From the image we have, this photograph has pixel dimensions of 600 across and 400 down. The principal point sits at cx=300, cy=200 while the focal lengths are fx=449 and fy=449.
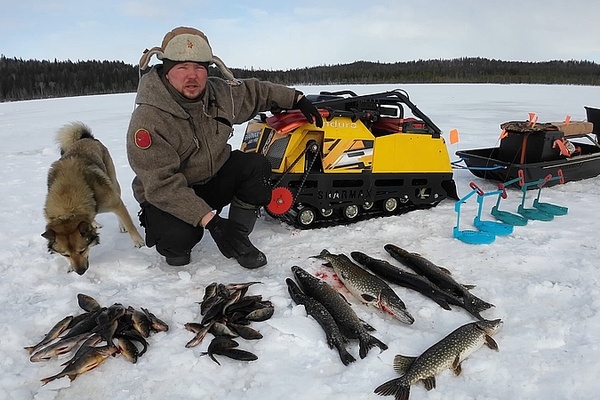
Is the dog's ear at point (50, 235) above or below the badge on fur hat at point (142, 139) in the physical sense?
below

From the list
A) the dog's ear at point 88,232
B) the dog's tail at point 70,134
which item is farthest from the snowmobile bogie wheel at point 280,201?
the dog's tail at point 70,134

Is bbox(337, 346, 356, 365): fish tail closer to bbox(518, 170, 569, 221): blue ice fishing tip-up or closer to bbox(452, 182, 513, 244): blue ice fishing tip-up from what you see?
bbox(452, 182, 513, 244): blue ice fishing tip-up

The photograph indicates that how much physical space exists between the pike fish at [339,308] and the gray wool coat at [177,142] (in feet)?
2.70

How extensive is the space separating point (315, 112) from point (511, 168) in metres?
2.58

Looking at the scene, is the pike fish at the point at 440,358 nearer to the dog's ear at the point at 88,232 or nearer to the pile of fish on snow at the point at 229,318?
the pile of fish on snow at the point at 229,318

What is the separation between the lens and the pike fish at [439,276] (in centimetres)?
277

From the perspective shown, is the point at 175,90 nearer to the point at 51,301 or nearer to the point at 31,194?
the point at 51,301

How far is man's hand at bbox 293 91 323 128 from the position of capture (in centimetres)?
383

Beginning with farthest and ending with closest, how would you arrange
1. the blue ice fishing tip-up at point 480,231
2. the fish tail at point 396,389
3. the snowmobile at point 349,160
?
the snowmobile at point 349,160 < the blue ice fishing tip-up at point 480,231 < the fish tail at point 396,389

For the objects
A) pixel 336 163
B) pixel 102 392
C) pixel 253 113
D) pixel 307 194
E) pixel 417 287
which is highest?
pixel 253 113

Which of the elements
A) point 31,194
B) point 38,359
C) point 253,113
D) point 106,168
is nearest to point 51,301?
point 38,359

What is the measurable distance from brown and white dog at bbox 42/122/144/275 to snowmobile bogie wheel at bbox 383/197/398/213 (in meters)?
2.27

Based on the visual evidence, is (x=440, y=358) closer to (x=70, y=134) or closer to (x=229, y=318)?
(x=229, y=318)

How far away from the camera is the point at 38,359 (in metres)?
2.36
